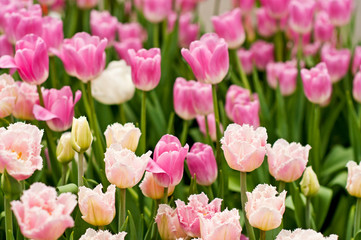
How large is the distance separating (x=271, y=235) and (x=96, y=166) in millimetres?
309

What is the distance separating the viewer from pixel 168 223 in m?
0.67

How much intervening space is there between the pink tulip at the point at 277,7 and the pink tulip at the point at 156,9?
0.24 meters

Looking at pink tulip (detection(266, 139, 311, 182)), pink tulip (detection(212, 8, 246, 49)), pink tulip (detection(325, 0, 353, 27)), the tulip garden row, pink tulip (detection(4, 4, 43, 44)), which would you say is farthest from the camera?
pink tulip (detection(325, 0, 353, 27))

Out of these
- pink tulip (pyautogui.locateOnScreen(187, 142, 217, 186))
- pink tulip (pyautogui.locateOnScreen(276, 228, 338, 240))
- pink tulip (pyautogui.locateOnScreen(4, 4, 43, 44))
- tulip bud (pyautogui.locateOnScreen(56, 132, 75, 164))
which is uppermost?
pink tulip (pyautogui.locateOnScreen(4, 4, 43, 44))

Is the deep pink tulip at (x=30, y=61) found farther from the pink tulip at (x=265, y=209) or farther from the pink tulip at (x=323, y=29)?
the pink tulip at (x=323, y=29)

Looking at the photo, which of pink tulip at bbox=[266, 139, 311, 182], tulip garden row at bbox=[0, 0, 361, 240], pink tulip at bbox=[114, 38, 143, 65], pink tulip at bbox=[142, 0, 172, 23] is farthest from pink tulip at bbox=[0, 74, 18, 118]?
pink tulip at bbox=[142, 0, 172, 23]

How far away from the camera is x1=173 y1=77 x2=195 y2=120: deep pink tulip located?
949mm

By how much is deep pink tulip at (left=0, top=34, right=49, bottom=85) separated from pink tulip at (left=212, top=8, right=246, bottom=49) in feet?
1.40

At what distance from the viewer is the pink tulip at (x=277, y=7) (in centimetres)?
141

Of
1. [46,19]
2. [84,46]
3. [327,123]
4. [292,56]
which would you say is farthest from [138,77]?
[292,56]

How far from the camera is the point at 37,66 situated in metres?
0.82

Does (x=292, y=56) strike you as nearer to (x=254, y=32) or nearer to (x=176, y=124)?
(x=254, y=32)

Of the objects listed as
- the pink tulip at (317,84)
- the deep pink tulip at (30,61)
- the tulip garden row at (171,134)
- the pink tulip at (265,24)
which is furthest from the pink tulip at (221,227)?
the pink tulip at (265,24)

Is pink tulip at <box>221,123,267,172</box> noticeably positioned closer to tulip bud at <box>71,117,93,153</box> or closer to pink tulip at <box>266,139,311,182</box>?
pink tulip at <box>266,139,311,182</box>
